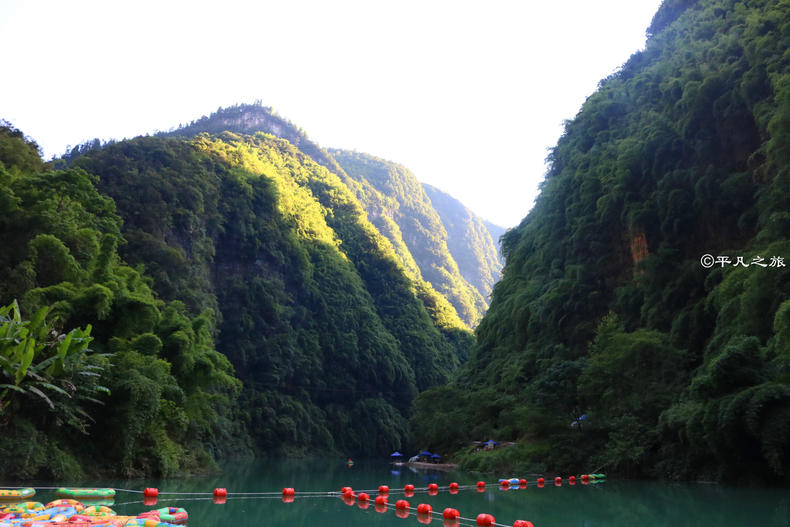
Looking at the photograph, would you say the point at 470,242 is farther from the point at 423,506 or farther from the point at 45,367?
the point at 423,506

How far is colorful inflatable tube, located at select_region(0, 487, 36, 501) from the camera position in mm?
9445

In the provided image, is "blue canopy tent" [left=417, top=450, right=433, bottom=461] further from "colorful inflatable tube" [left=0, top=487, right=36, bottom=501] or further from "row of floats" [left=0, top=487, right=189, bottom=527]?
"row of floats" [left=0, top=487, right=189, bottom=527]

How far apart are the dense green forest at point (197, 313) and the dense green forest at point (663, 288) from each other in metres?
11.6

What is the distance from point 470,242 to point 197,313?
372ft

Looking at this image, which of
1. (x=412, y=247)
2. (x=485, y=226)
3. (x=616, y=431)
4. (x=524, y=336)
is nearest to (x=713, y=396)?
(x=616, y=431)

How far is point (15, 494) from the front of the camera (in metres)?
9.56

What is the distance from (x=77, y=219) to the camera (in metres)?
20.1

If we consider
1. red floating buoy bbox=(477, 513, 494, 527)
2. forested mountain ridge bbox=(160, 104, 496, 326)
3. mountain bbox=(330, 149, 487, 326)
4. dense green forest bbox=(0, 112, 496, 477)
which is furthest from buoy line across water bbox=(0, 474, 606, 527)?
mountain bbox=(330, 149, 487, 326)

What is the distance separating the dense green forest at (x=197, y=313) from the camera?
14.1m

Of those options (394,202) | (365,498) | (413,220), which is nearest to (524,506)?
(365,498)

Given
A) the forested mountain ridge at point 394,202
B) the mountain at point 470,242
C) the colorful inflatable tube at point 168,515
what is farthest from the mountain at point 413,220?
the colorful inflatable tube at point 168,515

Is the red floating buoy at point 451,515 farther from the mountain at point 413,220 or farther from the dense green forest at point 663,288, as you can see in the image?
the mountain at point 413,220

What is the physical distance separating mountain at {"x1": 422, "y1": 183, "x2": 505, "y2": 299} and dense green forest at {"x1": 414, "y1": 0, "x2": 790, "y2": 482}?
296 ft

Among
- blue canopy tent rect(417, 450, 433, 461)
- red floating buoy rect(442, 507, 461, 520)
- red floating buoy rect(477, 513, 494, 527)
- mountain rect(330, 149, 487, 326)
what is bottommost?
blue canopy tent rect(417, 450, 433, 461)
